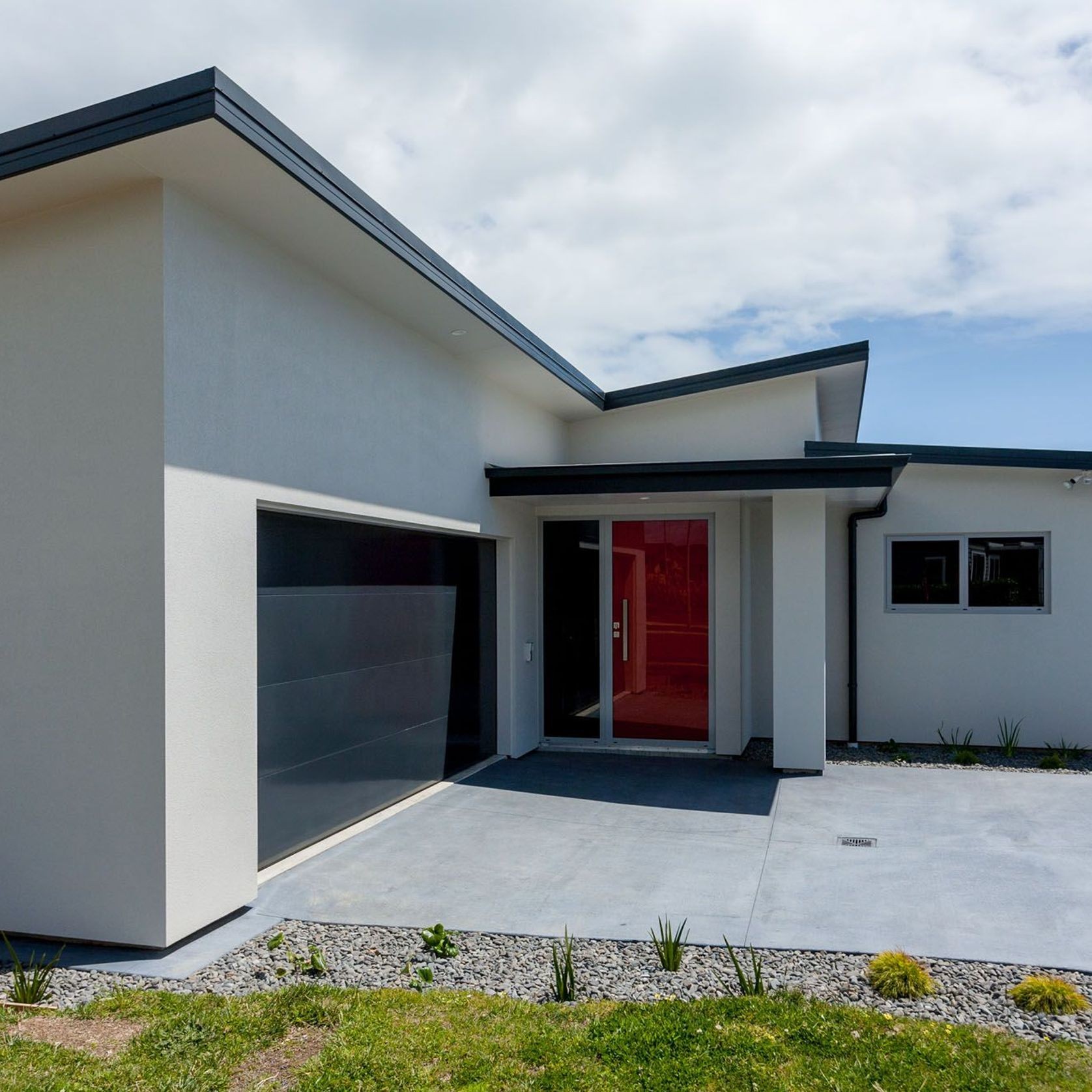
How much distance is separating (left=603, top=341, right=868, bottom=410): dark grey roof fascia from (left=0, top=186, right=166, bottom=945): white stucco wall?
736 centimetres

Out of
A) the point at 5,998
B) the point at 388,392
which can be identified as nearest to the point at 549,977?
the point at 5,998

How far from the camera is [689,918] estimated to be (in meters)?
5.65

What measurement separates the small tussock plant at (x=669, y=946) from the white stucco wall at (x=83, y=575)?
8.97 feet

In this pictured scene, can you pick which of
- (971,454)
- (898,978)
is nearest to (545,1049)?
(898,978)

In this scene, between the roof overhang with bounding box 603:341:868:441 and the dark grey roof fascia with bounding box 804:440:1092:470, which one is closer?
the dark grey roof fascia with bounding box 804:440:1092:470

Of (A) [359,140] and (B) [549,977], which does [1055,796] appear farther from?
(A) [359,140]

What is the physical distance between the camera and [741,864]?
675 centimetres

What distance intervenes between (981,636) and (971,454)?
2280mm

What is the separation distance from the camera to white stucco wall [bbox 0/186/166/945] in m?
5.18

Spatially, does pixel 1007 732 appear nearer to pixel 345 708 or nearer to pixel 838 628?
pixel 838 628

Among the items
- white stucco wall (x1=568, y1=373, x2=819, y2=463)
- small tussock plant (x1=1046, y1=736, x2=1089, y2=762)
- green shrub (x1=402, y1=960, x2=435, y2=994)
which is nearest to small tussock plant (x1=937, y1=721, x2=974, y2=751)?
small tussock plant (x1=1046, y1=736, x2=1089, y2=762)

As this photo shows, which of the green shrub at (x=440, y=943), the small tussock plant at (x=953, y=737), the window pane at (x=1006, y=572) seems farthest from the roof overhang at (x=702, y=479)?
the green shrub at (x=440, y=943)

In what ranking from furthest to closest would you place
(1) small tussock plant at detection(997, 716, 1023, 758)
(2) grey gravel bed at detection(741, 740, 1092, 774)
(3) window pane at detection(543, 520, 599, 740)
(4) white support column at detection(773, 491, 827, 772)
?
1. (1) small tussock plant at detection(997, 716, 1023, 758)
2. (3) window pane at detection(543, 520, 599, 740)
3. (2) grey gravel bed at detection(741, 740, 1092, 774)
4. (4) white support column at detection(773, 491, 827, 772)

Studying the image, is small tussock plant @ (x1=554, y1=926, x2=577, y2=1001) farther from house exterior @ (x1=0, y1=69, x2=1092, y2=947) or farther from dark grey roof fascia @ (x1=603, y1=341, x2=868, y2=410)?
dark grey roof fascia @ (x1=603, y1=341, x2=868, y2=410)
